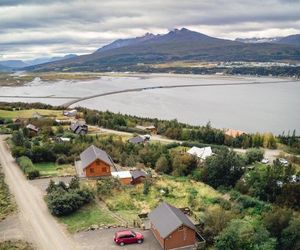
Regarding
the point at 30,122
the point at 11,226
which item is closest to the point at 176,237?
the point at 11,226

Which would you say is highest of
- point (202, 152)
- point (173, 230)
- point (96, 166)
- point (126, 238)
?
point (173, 230)

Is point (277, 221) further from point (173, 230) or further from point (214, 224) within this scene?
point (173, 230)

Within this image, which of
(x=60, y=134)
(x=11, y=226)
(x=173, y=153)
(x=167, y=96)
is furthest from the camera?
(x=167, y=96)

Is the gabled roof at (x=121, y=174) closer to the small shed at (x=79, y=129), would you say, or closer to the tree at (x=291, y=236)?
the tree at (x=291, y=236)

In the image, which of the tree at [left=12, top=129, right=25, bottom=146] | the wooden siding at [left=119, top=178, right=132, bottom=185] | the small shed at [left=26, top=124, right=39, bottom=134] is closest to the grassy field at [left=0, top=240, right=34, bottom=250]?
the wooden siding at [left=119, top=178, right=132, bottom=185]

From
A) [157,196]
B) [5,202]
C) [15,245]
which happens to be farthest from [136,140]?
[15,245]

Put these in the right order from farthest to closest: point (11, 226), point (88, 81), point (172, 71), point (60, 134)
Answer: point (172, 71) → point (88, 81) → point (60, 134) → point (11, 226)

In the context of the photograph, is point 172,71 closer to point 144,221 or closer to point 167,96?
point 167,96
